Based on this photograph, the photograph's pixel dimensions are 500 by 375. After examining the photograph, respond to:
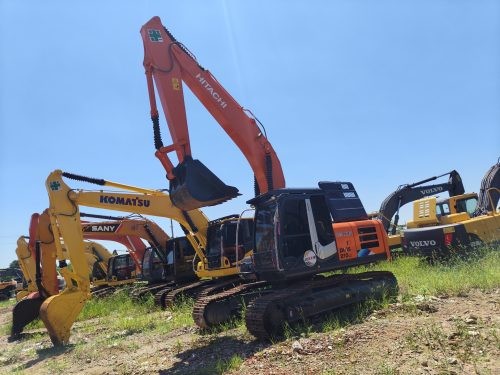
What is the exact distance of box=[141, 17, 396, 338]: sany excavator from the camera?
7152mm

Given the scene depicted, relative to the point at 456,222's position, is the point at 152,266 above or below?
above

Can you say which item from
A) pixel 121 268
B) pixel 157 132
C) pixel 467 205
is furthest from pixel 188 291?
pixel 121 268

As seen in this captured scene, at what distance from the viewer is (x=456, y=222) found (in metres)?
12.3

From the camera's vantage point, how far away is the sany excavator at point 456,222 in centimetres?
1166

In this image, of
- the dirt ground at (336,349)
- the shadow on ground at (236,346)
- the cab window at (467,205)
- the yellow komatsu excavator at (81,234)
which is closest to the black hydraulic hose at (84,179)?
the yellow komatsu excavator at (81,234)

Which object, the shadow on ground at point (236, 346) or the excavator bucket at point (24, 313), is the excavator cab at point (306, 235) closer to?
the shadow on ground at point (236, 346)

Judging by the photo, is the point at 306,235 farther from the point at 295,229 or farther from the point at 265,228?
the point at 265,228

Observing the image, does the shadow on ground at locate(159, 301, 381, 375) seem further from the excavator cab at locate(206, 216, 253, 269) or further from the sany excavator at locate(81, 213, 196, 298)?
the sany excavator at locate(81, 213, 196, 298)

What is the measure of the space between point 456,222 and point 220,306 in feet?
24.3

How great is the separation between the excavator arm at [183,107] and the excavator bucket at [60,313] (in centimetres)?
357

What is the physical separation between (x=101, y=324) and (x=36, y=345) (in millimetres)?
2032

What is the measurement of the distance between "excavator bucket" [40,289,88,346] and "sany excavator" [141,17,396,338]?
2.97m

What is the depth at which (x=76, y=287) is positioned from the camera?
977 centimetres

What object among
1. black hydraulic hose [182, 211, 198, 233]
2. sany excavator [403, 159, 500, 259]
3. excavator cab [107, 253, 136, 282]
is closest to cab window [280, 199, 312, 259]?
sany excavator [403, 159, 500, 259]
